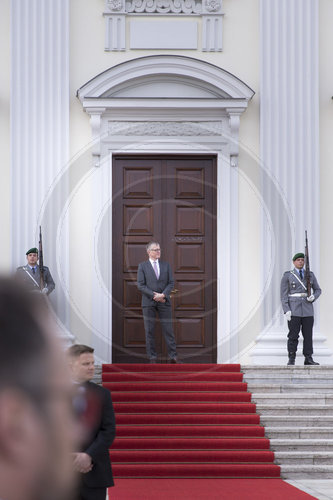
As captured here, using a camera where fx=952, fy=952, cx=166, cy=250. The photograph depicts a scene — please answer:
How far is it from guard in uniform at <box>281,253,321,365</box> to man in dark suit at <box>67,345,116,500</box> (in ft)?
25.7

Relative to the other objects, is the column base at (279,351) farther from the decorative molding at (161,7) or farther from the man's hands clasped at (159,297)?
the decorative molding at (161,7)

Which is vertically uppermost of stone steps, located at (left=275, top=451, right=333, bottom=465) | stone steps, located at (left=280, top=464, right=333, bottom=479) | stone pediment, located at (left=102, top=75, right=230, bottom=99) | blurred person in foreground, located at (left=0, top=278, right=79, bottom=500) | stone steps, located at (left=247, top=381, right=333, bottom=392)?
stone pediment, located at (left=102, top=75, right=230, bottom=99)

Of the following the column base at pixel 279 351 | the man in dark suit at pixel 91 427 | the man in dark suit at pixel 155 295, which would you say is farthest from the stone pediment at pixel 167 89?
the man in dark suit at pixel 91 427

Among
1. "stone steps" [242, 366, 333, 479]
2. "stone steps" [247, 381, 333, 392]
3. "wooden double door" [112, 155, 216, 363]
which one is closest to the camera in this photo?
"stone steps" [242, 366, 333, 479]

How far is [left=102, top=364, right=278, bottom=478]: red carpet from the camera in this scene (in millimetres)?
10164

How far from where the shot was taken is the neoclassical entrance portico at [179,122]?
13391mm

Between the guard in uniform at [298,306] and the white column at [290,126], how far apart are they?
769mm

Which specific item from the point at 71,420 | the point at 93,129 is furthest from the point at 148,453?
the point at 71,420

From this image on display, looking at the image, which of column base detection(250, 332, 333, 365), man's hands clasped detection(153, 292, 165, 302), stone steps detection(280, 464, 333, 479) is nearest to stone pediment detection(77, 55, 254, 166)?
→ man's hands clasped detection(153, 292, 165, 302)

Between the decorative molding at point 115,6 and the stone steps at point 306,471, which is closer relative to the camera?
the stone steps at point 306,471

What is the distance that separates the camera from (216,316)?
1389 cm

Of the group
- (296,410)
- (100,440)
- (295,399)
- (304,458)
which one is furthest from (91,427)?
(295,399)

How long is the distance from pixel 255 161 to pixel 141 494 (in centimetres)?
641

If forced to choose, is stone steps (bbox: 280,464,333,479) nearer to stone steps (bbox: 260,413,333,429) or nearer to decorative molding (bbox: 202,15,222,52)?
stone steps (bbox: 260,413,333,429)
